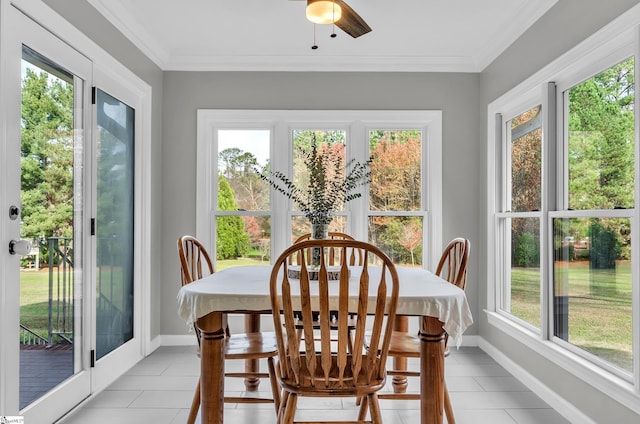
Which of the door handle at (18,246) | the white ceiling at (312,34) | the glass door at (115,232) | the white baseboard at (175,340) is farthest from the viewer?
the white baseboard at (175,340)

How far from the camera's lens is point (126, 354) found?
3404 millimetres

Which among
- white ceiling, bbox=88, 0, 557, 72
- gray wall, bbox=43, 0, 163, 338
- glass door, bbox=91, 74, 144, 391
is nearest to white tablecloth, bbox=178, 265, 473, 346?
glass door, bbox=91, 74, 144, 391

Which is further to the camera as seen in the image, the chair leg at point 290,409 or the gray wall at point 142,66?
the gray wall at point 142,66

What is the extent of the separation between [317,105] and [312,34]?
28.3 inches

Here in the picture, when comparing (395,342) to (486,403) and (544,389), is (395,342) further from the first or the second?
(544,389)

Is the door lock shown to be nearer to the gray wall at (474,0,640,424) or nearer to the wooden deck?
the wooden deck

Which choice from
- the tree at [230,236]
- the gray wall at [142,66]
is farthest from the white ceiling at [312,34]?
the tree at [230,236]

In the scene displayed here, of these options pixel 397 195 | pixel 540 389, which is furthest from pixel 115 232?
pixel 540 389

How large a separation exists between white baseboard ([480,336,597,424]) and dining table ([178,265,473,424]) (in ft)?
3.40

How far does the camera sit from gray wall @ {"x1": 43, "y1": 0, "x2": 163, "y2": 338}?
271 centimetres

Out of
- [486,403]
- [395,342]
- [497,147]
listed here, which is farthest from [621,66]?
[486,403]

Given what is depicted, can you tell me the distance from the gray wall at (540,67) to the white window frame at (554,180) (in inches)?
2.3

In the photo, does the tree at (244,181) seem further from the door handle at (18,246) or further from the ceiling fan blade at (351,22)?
the door handle at (18,246)

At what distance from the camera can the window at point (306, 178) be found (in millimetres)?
4172
